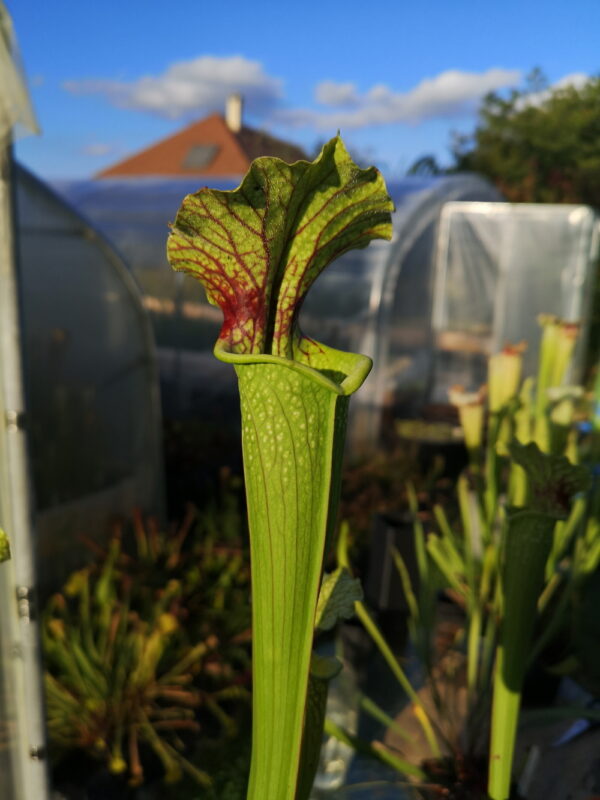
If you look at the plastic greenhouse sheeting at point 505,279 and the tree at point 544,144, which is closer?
the plastic greenhouse sheeting at point 505,279

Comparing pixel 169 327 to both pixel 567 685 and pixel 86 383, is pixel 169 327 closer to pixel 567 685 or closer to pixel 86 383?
pixel 86 383

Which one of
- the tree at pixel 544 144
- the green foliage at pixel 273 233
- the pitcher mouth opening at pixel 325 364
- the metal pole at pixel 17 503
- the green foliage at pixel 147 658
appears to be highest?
the tree at pixel 544 144

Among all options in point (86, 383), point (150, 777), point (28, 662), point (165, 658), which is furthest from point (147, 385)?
point (28, 662)

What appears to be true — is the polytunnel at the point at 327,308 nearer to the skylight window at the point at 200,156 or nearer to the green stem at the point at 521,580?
the green stem at the point at 521,580

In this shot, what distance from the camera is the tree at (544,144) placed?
11320mm

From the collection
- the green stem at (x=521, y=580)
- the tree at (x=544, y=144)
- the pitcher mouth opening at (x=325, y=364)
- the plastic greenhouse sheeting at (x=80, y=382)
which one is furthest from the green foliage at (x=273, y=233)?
the tree at (x=544, y=144)

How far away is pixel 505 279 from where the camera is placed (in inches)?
254

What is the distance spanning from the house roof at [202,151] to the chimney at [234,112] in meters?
0.14

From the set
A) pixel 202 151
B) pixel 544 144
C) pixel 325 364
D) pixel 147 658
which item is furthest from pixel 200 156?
pixel 325 364

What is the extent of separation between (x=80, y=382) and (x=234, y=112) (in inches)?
632

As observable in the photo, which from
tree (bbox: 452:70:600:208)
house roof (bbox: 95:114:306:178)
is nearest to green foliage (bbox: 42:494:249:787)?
tree (bbox: 452:70:600:208)

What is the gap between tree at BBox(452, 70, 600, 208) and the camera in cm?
1132

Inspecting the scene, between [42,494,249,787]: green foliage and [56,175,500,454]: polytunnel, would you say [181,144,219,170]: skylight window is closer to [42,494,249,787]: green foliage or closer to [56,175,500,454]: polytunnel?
[56,175,500,454]: polytunnel

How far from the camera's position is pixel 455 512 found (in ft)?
12.7
